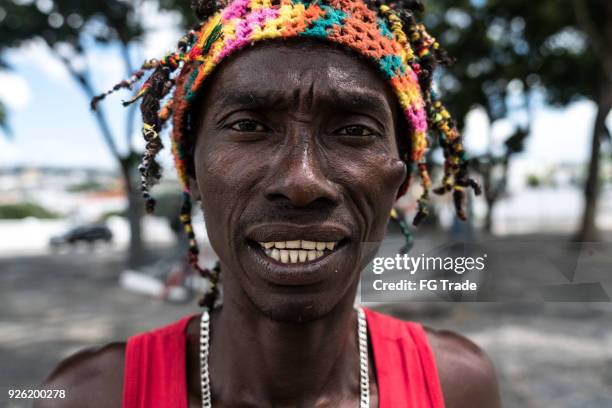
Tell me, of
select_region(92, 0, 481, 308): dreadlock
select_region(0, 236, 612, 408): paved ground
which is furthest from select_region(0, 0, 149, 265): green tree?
select_region(92, 0, 481, 308): dreadlock

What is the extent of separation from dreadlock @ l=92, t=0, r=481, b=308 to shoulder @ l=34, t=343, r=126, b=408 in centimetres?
39

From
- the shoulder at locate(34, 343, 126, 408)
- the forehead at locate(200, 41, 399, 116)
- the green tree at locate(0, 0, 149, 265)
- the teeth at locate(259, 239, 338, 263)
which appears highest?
the green tree at locate(0, 0, 149, 265)

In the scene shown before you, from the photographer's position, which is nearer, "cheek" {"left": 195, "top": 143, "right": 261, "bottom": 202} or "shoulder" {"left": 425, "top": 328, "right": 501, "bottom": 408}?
"cheek" {"left": 195, "top": 143, "right": 261, "bottom": 202}

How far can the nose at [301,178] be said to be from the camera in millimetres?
1358

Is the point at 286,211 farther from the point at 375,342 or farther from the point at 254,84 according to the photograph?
the point at 375,342

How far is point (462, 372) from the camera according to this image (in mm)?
1948

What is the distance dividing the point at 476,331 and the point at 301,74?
6155 mm

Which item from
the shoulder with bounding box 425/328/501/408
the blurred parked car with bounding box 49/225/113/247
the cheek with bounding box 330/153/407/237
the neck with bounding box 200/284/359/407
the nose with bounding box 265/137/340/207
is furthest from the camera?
the blurred parked car with bounding box 49/225/113/247

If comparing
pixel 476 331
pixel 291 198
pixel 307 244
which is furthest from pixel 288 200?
pixel 476 331

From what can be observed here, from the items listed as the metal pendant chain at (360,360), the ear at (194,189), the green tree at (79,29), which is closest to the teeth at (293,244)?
the ear at (194,189)

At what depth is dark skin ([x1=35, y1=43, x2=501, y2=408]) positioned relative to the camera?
1.41 m

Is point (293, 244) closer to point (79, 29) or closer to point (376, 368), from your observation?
point (376, 368)

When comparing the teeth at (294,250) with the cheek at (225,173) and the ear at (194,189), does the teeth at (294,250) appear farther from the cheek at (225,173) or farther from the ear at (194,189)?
the ear at (194,189)

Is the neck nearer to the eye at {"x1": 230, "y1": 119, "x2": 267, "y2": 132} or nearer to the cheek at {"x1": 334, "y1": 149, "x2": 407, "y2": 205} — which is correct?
the cheek at {"x1": 334, "y1": 149, "x2": 407, "y2": 205}
